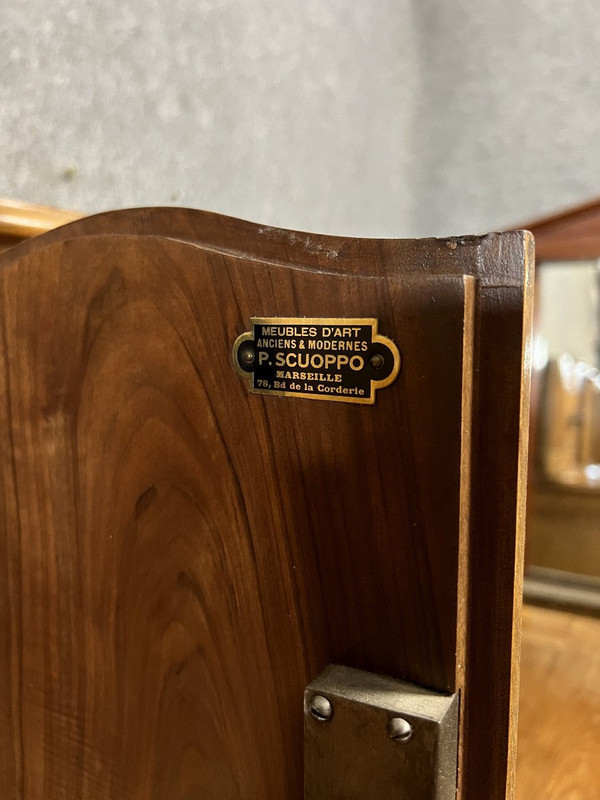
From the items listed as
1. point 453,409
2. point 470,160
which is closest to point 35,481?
Result: point 453,409

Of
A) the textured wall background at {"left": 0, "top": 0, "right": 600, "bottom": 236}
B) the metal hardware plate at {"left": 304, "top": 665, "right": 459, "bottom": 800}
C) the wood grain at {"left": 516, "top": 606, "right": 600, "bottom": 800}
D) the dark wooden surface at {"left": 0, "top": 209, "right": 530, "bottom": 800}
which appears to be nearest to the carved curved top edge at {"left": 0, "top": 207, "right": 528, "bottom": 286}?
the dark wooden surface at {"left": 0, "top": 209, "right": 530, "bottom": 800}

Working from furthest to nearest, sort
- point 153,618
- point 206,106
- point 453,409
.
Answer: point 206,106
point 153,618
point 453,409

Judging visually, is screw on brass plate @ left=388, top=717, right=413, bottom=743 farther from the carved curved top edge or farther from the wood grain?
the wood grain

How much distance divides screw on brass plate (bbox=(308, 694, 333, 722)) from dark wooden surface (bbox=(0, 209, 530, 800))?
0.8 inches

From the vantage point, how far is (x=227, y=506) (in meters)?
0.35

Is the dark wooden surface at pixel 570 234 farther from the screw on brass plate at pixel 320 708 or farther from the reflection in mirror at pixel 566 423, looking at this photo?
the screw on brass plate at pixel 320 708

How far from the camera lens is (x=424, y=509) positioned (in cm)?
29

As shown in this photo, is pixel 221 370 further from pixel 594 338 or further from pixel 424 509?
pixel 594 338

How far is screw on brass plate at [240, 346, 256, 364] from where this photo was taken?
1.07 ft

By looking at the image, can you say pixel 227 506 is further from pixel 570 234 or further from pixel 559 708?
pixel 570 234

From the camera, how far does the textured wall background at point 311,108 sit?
2.29ft

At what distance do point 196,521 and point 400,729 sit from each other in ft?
0.49

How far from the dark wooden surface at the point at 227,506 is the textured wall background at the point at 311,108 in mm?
359

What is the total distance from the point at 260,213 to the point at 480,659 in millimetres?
871
